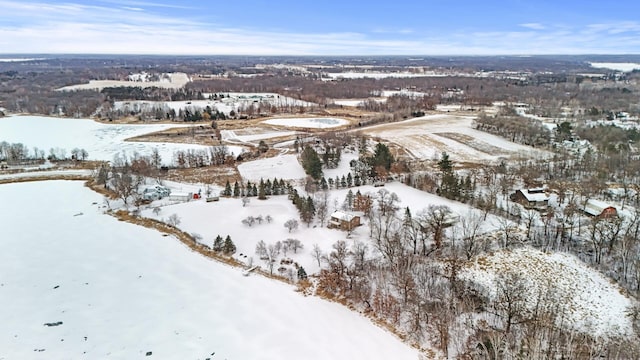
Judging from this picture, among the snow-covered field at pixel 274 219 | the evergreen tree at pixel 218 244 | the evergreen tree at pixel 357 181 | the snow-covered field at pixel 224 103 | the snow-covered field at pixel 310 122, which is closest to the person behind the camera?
the evergreen tree at pixel 218 244

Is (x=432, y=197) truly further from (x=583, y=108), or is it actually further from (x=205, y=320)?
(x=583, y=108)

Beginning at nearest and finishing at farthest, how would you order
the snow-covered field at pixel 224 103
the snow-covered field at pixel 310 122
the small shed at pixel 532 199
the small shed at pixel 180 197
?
1. the small shed at pixel 532 199
2. the small shed at pixel 180 197
3. the snow-covered field at pixel 310 122
4. the snow-covered field at pixel 224 103

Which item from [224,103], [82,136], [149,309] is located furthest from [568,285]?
[224,103]

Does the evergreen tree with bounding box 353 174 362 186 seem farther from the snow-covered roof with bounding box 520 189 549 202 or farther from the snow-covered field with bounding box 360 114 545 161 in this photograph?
the snow-covered field with bounding box 360 114 545 161

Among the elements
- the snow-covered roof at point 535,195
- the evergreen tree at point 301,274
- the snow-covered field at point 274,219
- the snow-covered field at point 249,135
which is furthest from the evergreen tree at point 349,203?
the snow-covered field at point 249,135

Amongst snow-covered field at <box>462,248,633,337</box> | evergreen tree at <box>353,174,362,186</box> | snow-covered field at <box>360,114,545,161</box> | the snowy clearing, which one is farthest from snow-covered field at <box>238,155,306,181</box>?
snow-covered field at <box>462,248,633,337</box>

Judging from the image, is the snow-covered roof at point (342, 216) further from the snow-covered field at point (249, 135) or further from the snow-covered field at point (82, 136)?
the snow-covered field at point (249, 135)
